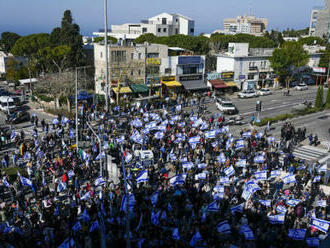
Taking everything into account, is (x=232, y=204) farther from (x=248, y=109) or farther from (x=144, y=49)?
(x=144, y=49)

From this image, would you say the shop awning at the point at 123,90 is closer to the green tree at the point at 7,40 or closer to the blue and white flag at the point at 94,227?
the blue and white flag at the point at 94,227

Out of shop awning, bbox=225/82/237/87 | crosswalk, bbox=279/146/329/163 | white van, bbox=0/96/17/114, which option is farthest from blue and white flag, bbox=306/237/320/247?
shop awning, bbox=225/82/237/87

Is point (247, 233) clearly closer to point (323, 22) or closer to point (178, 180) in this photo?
point (178, 180)

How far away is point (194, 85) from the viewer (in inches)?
2244

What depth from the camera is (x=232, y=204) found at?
19.3m

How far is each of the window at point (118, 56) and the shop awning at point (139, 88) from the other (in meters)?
4.61

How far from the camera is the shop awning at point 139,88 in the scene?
166 feet

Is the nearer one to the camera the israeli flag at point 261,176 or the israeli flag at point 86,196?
the israeli flag at point 86,196

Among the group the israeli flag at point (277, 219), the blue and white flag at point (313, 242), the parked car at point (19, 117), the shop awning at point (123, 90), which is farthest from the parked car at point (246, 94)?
the blue and white flag at point (313, 242)

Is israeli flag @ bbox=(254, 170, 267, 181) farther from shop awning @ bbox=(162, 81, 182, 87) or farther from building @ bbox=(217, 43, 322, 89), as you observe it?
building @ bbox=(217, 43, 322, 89)

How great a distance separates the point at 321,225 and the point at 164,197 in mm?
8435

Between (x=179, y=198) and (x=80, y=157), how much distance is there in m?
10.0

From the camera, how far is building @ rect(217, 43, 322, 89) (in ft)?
201

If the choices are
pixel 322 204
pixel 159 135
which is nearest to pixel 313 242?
pixel 322 204
